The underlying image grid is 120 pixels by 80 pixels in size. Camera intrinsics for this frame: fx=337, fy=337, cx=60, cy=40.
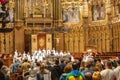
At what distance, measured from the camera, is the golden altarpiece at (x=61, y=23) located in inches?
1299

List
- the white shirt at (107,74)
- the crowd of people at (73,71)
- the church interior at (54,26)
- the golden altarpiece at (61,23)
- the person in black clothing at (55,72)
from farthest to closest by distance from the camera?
the church interior at (54,26)
the golden altarpiece at (61,23)
the person in black clothing at (55,72)
the white shirt at (107,74)
the crowd of people at (73,71)

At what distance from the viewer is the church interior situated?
3319 centimetres

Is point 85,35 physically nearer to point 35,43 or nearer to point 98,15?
point 98,15

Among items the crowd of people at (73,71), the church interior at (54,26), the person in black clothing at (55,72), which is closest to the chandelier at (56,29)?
the church interior at (54,26)

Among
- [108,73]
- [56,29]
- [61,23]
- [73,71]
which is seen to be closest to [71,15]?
[61,23]

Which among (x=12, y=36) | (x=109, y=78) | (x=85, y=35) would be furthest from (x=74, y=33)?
(x=109, y=78)

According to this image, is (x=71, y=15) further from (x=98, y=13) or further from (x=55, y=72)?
(x=55, y=72)

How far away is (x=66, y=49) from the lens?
114 ft

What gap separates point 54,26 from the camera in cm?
3497

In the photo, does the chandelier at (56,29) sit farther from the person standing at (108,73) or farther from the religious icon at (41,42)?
the person standing at (108,73)

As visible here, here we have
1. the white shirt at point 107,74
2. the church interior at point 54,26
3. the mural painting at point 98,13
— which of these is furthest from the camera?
the church interior at point 54,26

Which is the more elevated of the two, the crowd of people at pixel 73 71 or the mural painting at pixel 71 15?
the crowd of people at pixel 73 71

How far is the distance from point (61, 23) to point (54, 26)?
0.81 metres

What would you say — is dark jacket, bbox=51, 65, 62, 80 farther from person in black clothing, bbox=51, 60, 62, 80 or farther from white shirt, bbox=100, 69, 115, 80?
white shirt, bbox=100, 69, 115, 80
